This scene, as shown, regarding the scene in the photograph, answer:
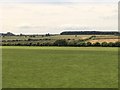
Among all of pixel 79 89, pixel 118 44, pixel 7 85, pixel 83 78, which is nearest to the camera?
pixel 79 89

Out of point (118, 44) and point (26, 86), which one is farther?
point (118, 44)

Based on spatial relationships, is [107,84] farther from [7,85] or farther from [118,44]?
[118,44]

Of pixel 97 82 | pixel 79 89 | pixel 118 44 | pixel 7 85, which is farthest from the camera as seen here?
pixel 118 44

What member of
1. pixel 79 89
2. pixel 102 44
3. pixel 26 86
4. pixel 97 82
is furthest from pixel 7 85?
pixel 102 44

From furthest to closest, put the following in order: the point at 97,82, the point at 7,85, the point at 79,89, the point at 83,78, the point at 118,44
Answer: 1. the point at 118,44
2. the point at 83,78
3. the point at 97,82
4. the point at 7,85
5. the point at 79,89

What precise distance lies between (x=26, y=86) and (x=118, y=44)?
134m

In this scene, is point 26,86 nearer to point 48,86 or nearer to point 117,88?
point 48,86

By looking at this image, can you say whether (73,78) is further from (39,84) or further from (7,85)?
(7,85)

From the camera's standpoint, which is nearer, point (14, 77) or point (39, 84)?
point (39, 84)

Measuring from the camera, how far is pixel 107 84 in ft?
81.9

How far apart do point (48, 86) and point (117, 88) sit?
498 centimetres

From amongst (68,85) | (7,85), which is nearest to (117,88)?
(68,85)

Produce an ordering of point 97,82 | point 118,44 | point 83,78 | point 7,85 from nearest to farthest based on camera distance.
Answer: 1. point 7,85
2. point 97,82
3. point 83,78
4. point 118,44

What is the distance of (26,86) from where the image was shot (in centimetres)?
2381
